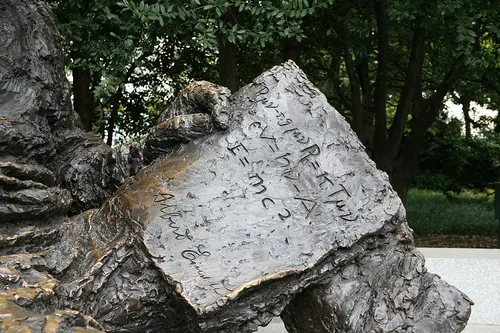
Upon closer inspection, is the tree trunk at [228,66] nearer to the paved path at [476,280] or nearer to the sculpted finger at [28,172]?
the paved path at [476,280]

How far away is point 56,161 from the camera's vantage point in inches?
114

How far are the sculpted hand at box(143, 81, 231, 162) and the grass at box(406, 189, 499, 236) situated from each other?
733 cm

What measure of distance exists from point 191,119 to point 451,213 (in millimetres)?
9099

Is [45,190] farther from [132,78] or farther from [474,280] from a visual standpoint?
[132,78]

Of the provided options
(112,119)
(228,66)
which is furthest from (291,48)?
(112,119)

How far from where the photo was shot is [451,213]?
11078 mm

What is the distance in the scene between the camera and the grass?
9.94 m

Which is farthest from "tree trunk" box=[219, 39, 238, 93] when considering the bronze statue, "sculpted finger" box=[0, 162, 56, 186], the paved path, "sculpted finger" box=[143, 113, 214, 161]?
"sculpted finger" box=[0, 162, 56, 186]

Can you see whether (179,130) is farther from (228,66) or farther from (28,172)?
(228,66)

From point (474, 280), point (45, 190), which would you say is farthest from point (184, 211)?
point (474, 280)

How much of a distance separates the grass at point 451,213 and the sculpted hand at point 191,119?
7.33 metres

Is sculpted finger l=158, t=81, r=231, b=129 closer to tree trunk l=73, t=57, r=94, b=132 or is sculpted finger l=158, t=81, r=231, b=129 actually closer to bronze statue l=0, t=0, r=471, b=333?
bronze statue l=0, t=0, r=471, b=333

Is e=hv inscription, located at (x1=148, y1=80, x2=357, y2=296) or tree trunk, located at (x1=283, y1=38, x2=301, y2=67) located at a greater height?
tree trunk, located at (x1=283, y1=38, x2=301, y2=67)

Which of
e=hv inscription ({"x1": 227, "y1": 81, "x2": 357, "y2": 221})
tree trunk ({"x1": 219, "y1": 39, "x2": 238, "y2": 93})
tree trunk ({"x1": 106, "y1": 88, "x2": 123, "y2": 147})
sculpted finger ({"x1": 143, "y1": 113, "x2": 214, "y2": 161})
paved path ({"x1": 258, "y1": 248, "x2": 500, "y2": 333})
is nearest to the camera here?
e=hv inscription ({"x1": 227, "y1": 81, "x2": 357, "y2": 221})
